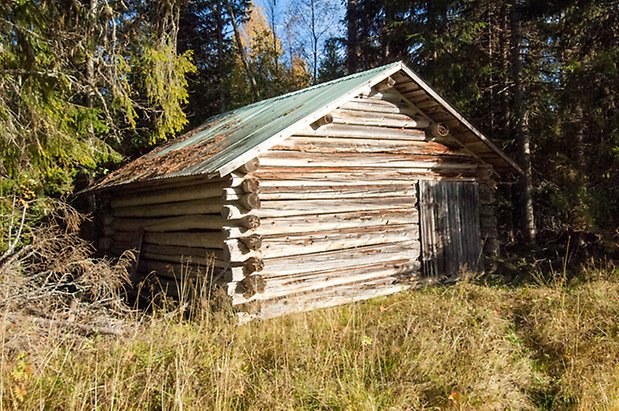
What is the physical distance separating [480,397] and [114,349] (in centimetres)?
321

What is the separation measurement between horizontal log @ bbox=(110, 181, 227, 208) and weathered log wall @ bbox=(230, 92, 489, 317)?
30.8 inches

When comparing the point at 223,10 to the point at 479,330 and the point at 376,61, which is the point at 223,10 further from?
the point at 479,330

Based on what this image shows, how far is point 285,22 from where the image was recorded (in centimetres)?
2784

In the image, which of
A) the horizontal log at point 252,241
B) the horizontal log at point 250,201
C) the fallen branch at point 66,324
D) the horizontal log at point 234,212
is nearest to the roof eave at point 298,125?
the horizontal log at point 250,201

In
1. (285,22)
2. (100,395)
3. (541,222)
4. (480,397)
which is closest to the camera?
(100,395)

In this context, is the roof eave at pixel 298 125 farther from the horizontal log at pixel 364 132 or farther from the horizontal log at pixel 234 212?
the horizontal log at pixel 234 212

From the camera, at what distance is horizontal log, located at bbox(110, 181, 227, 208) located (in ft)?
26.0

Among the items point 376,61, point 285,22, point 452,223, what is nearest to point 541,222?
point 452,223

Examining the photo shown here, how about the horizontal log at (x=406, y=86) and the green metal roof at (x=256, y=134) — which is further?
the horizontal log at (x=406, y=86)

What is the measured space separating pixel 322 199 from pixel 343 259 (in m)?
1.15

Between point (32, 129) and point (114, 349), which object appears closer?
point (114, 349)

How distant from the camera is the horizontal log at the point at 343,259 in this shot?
25.8ft

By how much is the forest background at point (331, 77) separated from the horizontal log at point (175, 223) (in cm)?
150

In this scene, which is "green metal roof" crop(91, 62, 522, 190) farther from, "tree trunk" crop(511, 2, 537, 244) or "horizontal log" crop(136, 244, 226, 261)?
"tree trunk" crop(511, 2, 537, 244)
